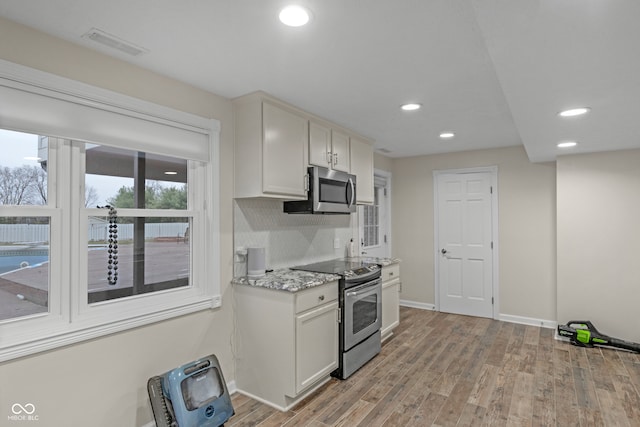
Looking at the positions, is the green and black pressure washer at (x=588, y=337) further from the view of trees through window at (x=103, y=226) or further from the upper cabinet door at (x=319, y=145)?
the view of trees through window at (x=103, y=226)

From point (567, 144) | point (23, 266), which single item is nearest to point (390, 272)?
→ point (567, 144)

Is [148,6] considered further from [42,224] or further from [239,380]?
[239,380]

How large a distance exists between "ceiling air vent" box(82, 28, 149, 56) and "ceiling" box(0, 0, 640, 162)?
0.15ft

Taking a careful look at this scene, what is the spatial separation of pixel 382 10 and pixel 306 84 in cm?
98

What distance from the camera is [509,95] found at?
2.10 meters

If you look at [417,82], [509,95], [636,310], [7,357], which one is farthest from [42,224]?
[636,310]

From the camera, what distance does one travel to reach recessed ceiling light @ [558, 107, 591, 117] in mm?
2385

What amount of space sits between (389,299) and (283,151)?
215 cm

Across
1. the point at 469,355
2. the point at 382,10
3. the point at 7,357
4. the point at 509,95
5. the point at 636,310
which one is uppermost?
the point at 382,10

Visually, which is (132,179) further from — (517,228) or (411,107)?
(517,228)

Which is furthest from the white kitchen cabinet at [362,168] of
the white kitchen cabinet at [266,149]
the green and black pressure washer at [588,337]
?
the green and black pressure washer at [588,337]

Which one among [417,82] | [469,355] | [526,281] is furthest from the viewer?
[526,281]

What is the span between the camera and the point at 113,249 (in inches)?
85.5

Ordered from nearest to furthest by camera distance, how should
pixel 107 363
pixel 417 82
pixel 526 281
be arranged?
pixel 107 363 → pixel 417 82 → pixel 526 281
